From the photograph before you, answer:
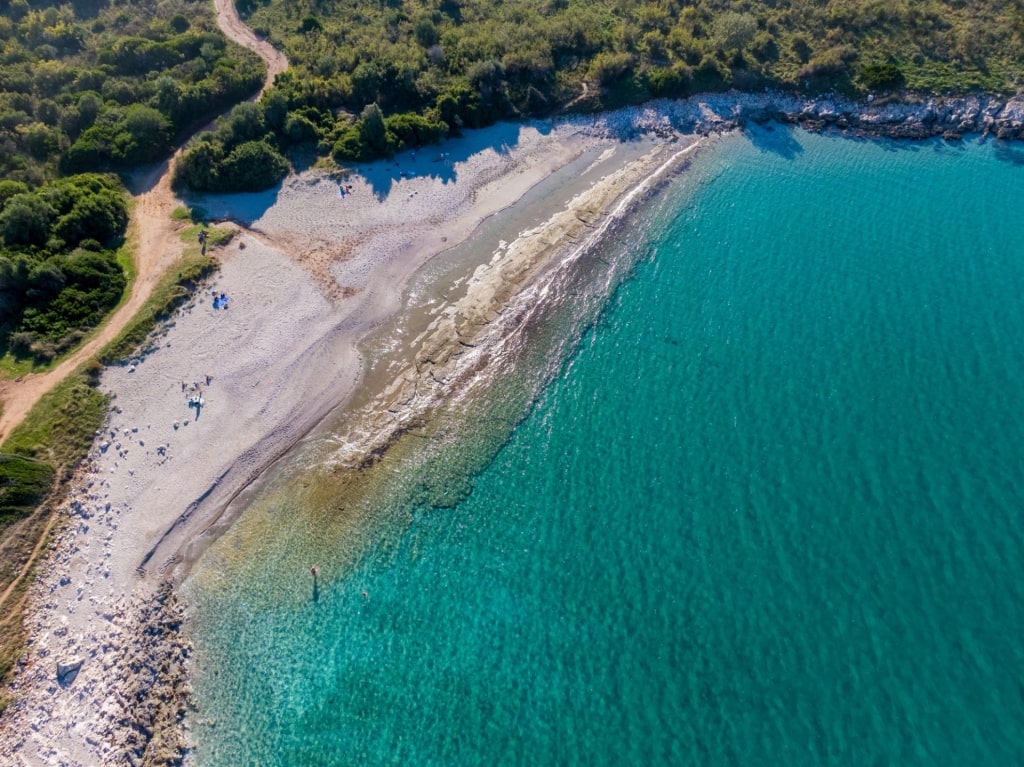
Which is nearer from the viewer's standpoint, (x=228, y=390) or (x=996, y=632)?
(x=996, y=632)

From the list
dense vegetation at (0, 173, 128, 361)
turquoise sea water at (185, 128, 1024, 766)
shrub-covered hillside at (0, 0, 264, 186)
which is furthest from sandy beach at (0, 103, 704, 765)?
shrub-covered hillside at (0, 0, 264, 186)

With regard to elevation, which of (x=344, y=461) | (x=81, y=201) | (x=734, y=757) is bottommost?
(x=734, y=757)

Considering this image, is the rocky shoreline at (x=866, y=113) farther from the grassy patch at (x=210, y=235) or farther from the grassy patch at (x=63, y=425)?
the grassy patch at (x=63, y=425)

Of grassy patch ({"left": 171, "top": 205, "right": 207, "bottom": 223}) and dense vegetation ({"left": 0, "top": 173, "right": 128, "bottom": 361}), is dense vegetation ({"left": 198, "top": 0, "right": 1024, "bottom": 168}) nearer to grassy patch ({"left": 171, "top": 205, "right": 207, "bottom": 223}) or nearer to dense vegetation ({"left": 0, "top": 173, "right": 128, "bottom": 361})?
grassy patch ({"left": 171, "top": 205, "right": 207, "bottom": 223})

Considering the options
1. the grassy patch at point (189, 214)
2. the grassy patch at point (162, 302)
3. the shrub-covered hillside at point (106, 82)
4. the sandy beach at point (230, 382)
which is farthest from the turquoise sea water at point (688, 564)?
the shrub-covered hillside at point (106, 82)

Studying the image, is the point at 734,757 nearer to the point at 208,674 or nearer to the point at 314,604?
the point at 314,604

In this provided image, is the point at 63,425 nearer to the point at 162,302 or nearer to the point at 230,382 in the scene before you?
the point at 230,382

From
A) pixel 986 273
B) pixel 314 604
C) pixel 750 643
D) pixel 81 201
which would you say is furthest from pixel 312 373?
pixel 986 273

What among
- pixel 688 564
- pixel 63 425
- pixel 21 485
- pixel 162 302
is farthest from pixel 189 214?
pixel 688 564
